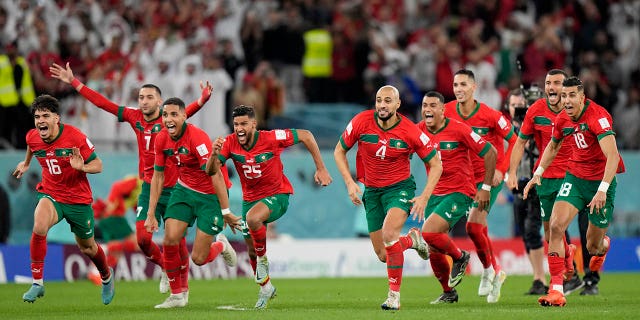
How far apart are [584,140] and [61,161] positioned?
21.3 ft

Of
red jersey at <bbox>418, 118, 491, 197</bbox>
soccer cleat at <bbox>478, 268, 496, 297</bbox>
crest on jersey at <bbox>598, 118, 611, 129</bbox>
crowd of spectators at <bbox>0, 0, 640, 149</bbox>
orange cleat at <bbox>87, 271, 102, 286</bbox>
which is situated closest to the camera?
crest on jersey at <bbox>598, 118, 611, 129</bbox>

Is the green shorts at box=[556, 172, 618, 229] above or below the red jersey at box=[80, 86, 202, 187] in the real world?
below

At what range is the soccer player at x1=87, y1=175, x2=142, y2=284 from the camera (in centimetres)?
2131

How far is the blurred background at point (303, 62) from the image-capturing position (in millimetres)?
23531

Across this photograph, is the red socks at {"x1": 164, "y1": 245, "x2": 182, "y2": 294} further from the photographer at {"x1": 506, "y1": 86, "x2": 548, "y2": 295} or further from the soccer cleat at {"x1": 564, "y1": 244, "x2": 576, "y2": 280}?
the photographer at {"x1": 506, "y1": 86, "x2": 548, "y2": 295}

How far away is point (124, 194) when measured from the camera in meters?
21.3

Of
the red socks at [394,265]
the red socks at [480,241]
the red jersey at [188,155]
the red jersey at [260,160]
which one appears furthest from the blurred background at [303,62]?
the red socks at [394,265]

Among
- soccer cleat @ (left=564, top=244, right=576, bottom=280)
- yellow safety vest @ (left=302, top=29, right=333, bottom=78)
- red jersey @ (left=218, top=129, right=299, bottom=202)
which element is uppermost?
yellow safety vest @ (left=302, top=29, right=333, bottom=78)

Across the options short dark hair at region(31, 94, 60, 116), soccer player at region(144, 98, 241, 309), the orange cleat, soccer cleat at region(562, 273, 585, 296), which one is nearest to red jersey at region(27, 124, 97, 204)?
short dark hair at region(31, 94, 60, 116)

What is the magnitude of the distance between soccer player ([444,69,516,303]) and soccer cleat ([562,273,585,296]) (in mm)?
1173

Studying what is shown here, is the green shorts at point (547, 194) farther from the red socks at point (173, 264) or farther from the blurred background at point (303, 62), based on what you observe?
the blurred background at point (303, 62)

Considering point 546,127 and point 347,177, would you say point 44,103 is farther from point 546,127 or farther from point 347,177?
point 546,127

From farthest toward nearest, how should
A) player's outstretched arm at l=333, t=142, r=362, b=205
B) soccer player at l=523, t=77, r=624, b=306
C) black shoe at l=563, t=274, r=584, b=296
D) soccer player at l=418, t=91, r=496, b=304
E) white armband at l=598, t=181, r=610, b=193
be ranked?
black shoe at l=563, t=274, r=584, b=296 < soccer player at l=418, t=91, r=496, b=304 < soccer player at l=523, t=77, r=624, b=306 < white armband at l=598, t=181, r=610, b=193 < player's outstretched arm at l=333, t=142, r=362, b=205

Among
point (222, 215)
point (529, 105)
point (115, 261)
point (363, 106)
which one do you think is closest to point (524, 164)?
point (529, 105)
